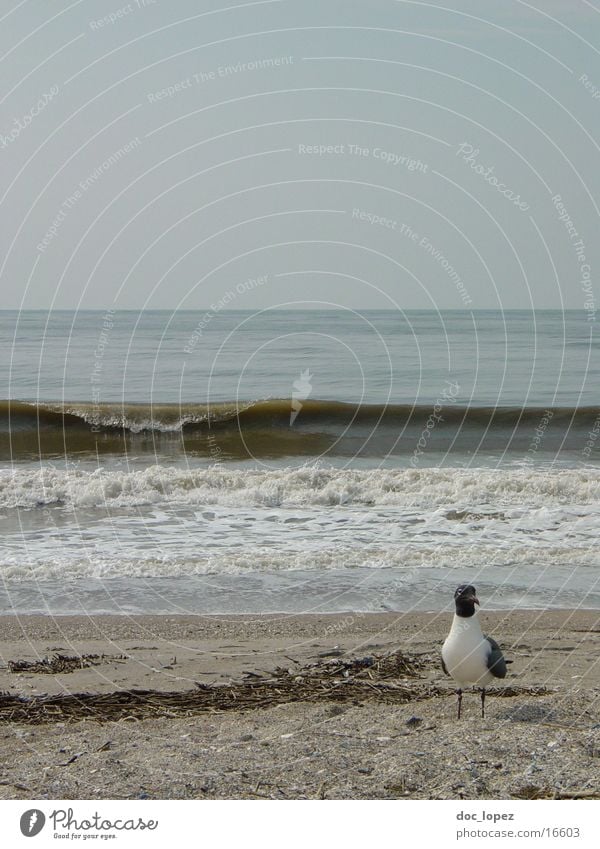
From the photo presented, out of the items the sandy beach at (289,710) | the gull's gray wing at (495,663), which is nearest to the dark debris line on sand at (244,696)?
the sandy beach at (289,710)

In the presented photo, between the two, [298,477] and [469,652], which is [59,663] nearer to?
[469,652]

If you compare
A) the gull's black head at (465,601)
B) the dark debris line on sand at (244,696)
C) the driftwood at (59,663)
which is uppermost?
the gull's black head at (465,601)

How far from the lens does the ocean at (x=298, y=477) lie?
1059cm

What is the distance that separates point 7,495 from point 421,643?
9560mm

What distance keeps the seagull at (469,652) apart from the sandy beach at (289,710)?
0.97 feet

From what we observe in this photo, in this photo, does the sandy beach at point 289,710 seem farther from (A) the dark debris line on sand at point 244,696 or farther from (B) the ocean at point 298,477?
(B) the ocean at point 298,477

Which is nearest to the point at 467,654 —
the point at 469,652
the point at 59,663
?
the point at 469,652

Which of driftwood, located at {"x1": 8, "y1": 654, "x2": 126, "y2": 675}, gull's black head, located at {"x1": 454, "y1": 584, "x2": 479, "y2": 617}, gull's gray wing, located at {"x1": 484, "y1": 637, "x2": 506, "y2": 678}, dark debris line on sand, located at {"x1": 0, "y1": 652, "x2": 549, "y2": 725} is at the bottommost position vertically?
dark debris line on sand, located at {"x1": 0, "y1": 652, "x2": 549, "y2": 725}

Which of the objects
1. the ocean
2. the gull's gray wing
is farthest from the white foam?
the gull's gray wing

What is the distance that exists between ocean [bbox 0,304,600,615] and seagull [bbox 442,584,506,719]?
362cm

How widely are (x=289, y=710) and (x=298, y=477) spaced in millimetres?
9936

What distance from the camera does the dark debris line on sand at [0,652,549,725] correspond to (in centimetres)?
649

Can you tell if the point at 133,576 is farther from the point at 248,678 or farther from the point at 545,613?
the point at 545,613

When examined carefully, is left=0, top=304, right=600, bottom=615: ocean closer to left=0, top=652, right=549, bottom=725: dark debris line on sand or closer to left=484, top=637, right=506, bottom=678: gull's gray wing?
left=0, top=652, right=549, bottom=725: dark debris line on sand
